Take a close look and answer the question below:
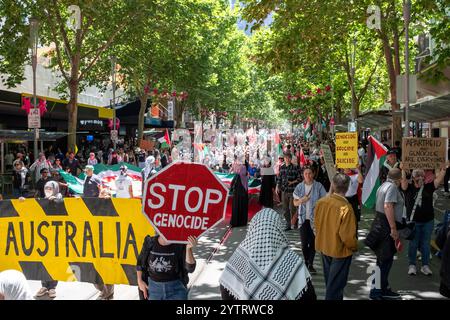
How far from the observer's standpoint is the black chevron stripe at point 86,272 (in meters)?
7.12

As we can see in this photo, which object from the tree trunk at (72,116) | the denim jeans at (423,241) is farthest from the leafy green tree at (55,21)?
the denim jeans at (423,241)

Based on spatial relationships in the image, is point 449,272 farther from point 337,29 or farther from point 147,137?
point 147,137

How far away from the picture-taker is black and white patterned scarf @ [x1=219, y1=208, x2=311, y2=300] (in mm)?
4020

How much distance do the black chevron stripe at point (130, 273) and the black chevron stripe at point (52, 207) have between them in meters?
1.10

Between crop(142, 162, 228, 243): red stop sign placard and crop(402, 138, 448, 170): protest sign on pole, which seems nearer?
crop(142, 162, 228, 243): red stop sign placard

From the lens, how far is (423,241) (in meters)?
9.00

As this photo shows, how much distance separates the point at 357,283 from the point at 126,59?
29964mm

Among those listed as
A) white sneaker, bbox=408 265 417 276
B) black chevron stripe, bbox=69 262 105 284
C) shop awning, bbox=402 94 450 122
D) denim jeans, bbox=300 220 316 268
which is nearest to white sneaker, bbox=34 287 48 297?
black chevron stripe, bbox=69 262 105 284

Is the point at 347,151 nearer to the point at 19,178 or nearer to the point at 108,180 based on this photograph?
the point at 108,180

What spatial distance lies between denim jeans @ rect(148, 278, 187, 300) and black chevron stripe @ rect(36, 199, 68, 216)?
8.82 ft

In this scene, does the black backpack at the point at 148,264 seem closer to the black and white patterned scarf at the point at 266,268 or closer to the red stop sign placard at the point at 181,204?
the red stop sign placard at the point at 181,204

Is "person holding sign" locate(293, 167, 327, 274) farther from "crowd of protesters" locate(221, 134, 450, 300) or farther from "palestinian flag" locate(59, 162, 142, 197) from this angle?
"palestinian flag" locate(59, 162, 142, 197)

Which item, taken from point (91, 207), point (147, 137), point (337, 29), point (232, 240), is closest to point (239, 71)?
point (147, 137)

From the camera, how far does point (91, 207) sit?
7262 millimetres
